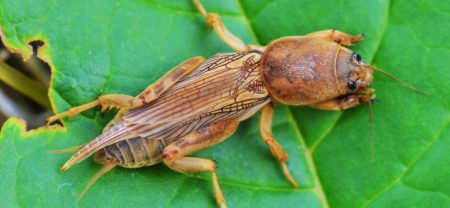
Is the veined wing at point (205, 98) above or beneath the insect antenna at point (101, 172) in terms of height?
above

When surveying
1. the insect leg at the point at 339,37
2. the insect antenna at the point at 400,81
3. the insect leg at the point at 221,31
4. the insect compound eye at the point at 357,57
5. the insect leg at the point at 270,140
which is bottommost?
the insect leg at the point at 270,140

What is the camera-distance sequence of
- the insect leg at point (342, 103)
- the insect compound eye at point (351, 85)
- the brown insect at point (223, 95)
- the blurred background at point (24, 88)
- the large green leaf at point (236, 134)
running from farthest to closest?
1. the blurred background at point (24, 88)
2. the insect leg at point (342, 103)
3. the insect compound eye at point (351, 85)
4. the brown insect at point (223, 95)
5. the large green leaf at point (236, 134)

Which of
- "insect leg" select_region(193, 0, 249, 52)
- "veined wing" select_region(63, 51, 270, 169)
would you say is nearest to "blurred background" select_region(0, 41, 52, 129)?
"veined wing" select_region(63, 51, 270, 169)

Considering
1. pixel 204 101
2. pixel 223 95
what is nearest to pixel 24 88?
pixel 204 101

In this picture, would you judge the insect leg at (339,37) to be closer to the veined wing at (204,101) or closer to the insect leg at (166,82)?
the veined wing at (204,101)

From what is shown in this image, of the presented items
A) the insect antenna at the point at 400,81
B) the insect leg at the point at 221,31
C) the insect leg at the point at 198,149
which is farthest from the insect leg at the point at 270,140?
the insect antenna at the point at 400,81

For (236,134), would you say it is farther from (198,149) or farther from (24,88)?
(24,88)
